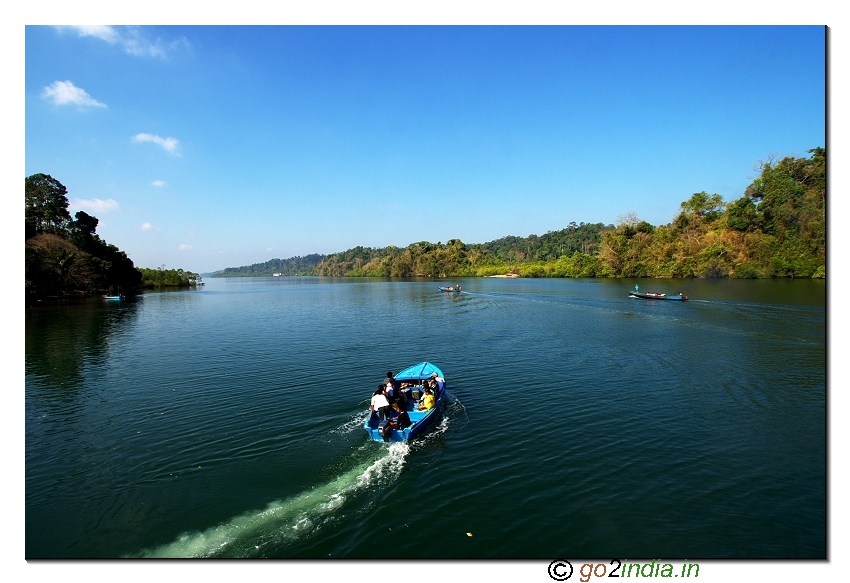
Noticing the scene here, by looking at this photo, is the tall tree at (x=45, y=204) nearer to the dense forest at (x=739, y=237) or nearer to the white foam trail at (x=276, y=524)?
the white foam trail at (x=276, y=524)

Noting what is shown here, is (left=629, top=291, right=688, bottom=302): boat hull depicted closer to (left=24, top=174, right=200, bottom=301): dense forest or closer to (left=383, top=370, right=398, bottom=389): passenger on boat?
(left=383, top=370, right=398, bottom=389): passenger on boat

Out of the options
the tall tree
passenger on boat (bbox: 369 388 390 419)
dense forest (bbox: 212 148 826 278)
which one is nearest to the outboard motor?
passenger on boat (bbox: 369 388 390 419)

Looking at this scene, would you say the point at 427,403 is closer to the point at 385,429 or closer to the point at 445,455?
the point at 385,429

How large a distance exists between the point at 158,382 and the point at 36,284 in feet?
224

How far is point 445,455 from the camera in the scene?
14.8 meters

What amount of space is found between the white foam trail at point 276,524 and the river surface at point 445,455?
55 mm

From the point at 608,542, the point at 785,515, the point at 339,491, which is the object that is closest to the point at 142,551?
the point at 339,491

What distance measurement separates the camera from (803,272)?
289 ft

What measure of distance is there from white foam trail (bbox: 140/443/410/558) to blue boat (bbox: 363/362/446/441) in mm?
1792

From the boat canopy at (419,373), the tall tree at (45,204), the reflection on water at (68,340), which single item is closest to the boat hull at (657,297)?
the boat canopy at (419,373)

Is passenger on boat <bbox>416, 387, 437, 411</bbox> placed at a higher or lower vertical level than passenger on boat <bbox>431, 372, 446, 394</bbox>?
lower

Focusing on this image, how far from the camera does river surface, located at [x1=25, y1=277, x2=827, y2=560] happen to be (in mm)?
10688

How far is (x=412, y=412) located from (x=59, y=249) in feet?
292

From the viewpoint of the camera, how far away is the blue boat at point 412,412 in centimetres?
1530
